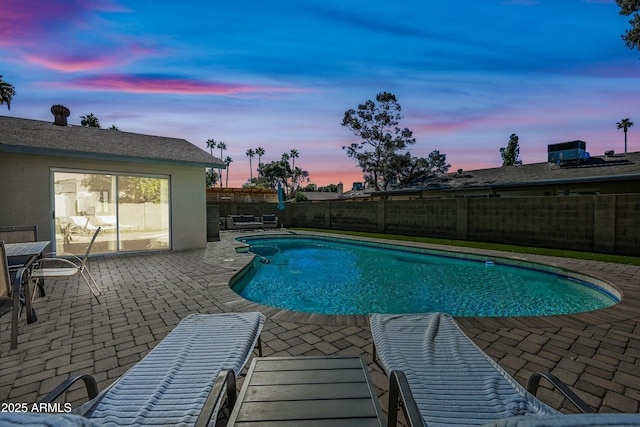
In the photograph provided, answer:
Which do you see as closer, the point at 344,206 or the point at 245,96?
the point at 245,96

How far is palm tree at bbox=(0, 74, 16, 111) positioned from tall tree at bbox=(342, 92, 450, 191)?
21.8m

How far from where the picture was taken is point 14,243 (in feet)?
17.3

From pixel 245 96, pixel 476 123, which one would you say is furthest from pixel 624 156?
pixel 245 96

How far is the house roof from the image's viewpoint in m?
7.33

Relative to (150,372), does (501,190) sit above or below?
above

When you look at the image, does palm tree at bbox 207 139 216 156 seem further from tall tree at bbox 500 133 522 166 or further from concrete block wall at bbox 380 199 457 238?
concrete block wall at bbox 380 199 457 238

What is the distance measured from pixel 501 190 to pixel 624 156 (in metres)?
5.96

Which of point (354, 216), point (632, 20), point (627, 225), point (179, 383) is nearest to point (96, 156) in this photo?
point (179, 383)

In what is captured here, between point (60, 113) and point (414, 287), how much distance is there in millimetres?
12265

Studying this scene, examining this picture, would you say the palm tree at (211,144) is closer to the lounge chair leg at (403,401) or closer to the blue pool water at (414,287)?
the blue pool water at (414,287)

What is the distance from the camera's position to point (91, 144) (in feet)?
27.8

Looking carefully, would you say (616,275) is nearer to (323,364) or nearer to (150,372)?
(323,364)

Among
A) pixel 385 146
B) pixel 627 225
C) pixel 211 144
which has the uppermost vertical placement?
pixel 211 144

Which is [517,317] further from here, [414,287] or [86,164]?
[86,164]
